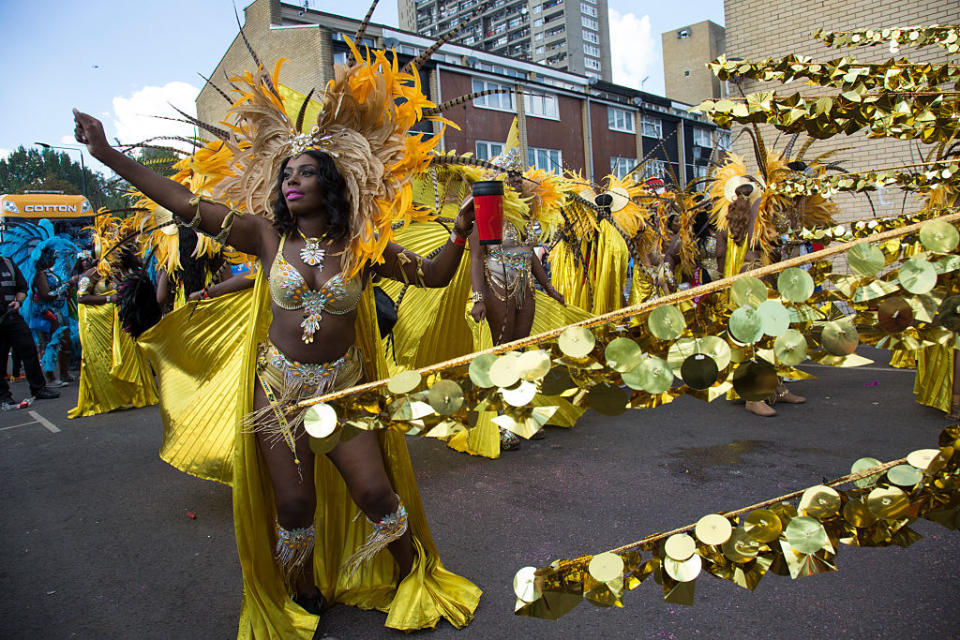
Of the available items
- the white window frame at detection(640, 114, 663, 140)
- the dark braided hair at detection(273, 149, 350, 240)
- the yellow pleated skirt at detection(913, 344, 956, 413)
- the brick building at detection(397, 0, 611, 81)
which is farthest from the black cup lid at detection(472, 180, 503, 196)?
the brick building at detection(397, 0, 611, 81)

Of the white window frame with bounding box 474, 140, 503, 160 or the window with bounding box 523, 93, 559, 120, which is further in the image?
the window with bounding box 523, 93, 559, 120

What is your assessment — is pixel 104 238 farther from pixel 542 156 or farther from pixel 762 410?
pixel 542 156

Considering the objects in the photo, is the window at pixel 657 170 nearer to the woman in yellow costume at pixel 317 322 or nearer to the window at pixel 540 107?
the woman in yellow costume at pixel 317 322

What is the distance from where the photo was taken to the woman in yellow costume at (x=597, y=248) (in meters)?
7.43

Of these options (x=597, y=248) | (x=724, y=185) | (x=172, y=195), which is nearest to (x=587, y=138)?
(x=597, y=248)

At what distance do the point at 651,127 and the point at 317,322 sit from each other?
32.7m

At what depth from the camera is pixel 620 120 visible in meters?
30.3

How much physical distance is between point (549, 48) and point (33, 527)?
4682 inches

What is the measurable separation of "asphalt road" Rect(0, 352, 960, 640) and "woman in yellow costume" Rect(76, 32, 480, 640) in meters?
0.20

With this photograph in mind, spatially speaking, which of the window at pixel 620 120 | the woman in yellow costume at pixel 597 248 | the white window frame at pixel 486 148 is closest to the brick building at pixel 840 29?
the woman in yellow costume at pixel 597 248

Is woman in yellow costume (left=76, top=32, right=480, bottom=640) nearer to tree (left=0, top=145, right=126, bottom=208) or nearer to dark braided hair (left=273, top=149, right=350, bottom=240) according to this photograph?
dark braided hair (left=273, top=149, right=350, bottom=240)

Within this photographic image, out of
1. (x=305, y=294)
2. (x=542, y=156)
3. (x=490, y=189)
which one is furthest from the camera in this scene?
(x=542, y=156)

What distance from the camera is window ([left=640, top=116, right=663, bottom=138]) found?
31.4 m

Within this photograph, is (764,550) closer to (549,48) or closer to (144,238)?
(144,238)
